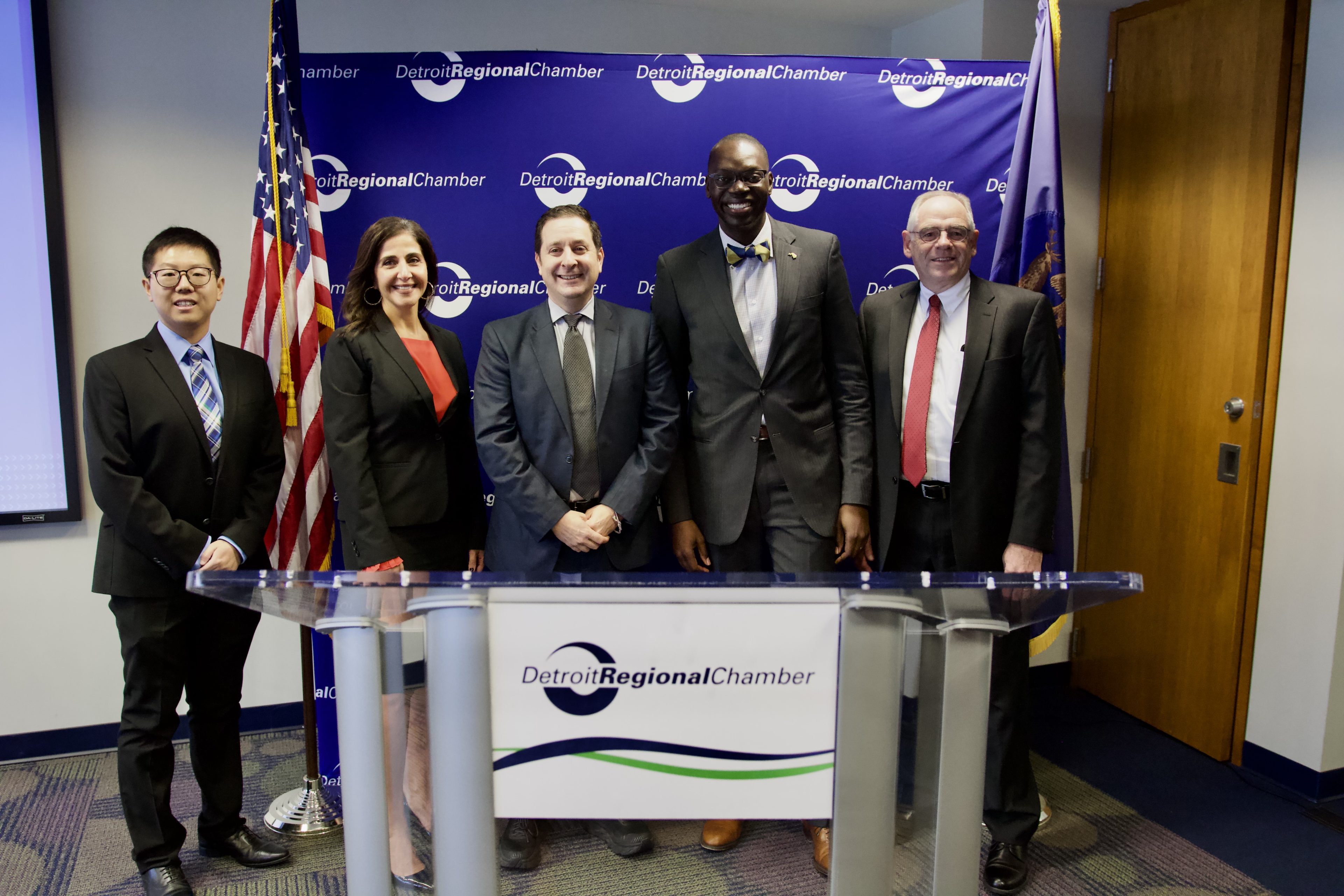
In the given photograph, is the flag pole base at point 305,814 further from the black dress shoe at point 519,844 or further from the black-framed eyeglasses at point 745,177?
the black-framed eyeglasses at point 745,177

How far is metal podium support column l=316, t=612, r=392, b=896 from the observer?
1101mm

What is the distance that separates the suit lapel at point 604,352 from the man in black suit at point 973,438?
2.47 feet

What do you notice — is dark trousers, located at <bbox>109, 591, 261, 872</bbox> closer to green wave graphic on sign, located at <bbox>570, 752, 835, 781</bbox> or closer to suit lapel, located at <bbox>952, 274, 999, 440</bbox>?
green wave graphic on sign, located at <bbox>570, 752, 835, 781</bbox>

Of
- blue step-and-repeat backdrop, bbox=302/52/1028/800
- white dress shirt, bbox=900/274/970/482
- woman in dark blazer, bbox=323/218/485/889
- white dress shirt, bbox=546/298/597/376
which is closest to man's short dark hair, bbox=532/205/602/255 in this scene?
white dress shirt, bbox=546/298/597/376

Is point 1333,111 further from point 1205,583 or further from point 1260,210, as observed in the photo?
point 1205,583

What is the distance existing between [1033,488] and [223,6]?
3.19 metres

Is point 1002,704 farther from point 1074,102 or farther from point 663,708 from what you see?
point 1074,102

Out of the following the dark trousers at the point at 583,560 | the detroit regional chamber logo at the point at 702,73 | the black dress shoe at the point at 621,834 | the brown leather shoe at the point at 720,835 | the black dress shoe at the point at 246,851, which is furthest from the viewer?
the detroit regional chamber logo at the point at 702,73

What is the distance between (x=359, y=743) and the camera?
1.10 meters

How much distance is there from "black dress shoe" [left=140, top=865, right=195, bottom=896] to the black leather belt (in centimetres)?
229

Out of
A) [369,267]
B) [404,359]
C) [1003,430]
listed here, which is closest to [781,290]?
[1003,430]

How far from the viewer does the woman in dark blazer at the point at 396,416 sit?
2.45m

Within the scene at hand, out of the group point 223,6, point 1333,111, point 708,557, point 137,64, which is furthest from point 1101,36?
point 137,64

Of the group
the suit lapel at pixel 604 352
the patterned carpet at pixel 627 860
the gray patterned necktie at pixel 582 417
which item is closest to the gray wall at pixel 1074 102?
the patterned carpet at pixel 627 860
